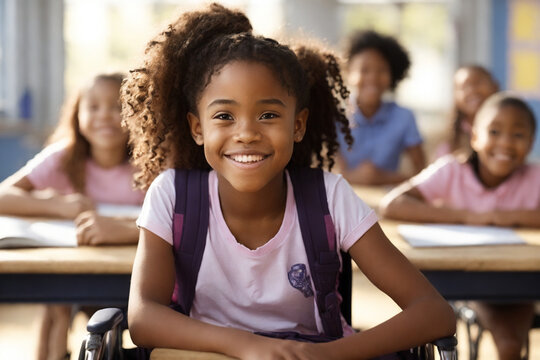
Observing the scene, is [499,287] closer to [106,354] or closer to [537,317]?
[537,317]

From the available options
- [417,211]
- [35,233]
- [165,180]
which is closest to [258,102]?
[165,180]

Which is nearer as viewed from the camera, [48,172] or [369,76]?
[48,172]

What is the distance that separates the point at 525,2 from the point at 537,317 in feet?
11.1

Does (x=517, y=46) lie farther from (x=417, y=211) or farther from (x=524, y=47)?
(x=417, y=211)

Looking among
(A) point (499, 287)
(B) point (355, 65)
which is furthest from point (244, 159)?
(B) point (355, 65)

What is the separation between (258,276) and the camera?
1434 mm

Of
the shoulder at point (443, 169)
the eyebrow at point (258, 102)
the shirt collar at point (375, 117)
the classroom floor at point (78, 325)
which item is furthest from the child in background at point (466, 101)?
the eyebrow at point (258, 102)

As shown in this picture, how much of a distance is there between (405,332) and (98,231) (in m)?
0.73

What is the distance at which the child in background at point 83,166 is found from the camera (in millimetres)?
2209

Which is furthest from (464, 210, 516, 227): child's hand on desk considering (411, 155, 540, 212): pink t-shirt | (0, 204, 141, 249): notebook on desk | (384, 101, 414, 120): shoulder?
(384, 101, 414, 120): shoulder

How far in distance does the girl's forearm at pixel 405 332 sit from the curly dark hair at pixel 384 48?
7.45 feet

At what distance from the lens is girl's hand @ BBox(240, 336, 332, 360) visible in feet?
3.84

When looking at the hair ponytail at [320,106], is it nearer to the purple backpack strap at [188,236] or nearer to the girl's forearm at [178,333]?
the purple backpack strap at [188,236]

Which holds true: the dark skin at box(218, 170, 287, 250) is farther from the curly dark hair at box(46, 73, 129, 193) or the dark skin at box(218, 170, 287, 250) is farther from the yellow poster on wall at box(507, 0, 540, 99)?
the yellow poster on wall at box(507, 0, 540, 99)
